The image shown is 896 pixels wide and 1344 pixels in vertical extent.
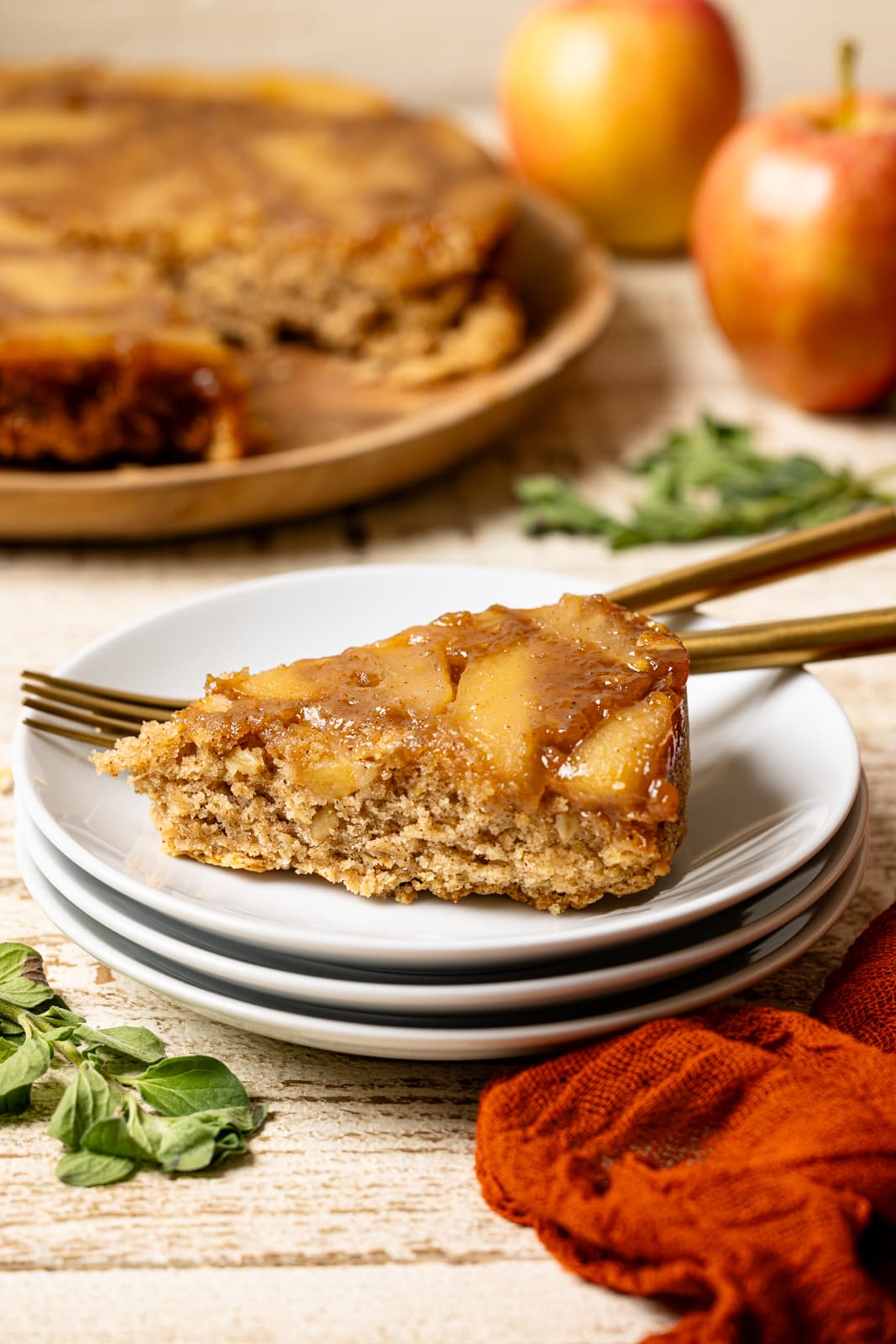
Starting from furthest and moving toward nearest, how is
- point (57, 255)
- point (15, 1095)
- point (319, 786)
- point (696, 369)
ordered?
point (696, 369), point (57, 255), point (319, 786), point (15, 1095)

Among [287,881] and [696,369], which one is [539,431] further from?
[287,881]

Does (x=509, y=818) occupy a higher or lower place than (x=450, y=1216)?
higher

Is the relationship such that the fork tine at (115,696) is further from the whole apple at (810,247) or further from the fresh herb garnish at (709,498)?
the whole apple at (810,247)

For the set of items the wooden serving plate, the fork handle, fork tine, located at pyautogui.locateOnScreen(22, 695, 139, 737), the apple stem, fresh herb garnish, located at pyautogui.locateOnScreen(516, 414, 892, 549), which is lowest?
fresh herb garnish, located at pyautogui.locateOnScreen(516, 414, 892, 549)

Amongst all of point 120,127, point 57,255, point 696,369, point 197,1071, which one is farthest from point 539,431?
point 197,1071

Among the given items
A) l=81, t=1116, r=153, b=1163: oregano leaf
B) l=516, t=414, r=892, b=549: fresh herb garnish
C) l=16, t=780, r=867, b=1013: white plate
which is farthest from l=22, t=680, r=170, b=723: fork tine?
l=516, t=414, r=892, b=549: fresh herb garnish

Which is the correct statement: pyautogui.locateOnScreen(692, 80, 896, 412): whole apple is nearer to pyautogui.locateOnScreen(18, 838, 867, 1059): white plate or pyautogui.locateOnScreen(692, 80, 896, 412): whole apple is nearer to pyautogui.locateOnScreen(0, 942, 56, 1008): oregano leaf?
pyautogui.locateOnScreen(18, 838, 867, 1059): white plate
